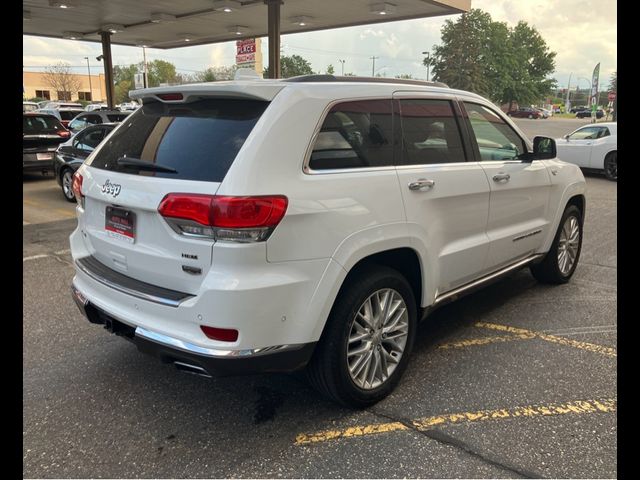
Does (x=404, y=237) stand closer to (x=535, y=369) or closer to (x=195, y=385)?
(x=535, y=369)

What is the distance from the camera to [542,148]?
15.2 ft

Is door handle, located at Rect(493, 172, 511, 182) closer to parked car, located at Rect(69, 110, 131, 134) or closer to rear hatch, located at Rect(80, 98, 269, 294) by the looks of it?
rear hatch, located at Rect(80, 98, 269, 294)

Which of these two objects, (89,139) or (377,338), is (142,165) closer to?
(377,338)

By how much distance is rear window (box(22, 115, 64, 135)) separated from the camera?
12304 mm

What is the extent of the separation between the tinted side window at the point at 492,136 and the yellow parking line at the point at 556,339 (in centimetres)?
140

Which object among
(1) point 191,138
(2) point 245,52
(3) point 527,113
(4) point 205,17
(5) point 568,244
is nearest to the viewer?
(1) point 191,138

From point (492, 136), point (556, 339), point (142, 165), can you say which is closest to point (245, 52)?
point (492, 136)

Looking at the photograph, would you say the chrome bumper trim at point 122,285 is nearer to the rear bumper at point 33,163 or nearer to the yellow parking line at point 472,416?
the yellow parking line at point 472,416

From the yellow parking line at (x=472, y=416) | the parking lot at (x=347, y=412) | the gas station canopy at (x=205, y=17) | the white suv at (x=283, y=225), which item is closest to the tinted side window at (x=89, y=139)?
the gas station canopy at (x=205, y=17)

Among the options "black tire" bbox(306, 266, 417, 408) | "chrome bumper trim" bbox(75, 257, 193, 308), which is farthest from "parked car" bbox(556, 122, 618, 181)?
"chrome bumper trim" bbox(75, 257, 193, 308)

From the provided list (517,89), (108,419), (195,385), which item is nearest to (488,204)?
(195,385)

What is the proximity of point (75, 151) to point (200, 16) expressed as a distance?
331 inches
